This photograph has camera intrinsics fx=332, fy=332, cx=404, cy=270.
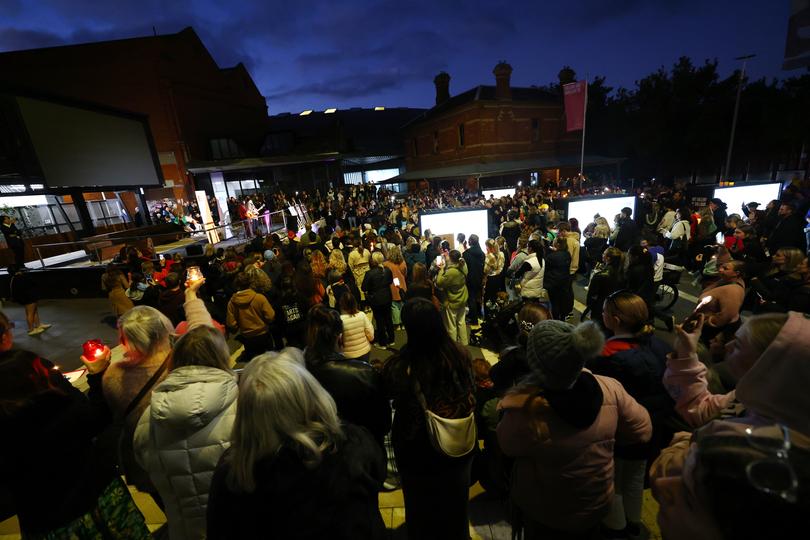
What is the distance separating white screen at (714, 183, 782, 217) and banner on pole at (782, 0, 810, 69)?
262 inches

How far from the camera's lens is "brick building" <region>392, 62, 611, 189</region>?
2584 cm

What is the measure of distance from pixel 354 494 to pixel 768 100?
37284mm

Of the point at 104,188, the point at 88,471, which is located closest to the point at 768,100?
the point at 88,471

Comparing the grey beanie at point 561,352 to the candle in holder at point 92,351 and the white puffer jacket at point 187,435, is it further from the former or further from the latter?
the candle in holder at point 92,351

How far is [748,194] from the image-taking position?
10133 mm

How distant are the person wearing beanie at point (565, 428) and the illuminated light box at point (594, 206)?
342 inches

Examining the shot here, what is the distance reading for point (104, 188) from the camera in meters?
14.6

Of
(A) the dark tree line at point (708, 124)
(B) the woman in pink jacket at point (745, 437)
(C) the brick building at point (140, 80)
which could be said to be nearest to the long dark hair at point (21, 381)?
(B) the woman in pink jacket at point (745, 437)

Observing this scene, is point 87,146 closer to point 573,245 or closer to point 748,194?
point 573,245

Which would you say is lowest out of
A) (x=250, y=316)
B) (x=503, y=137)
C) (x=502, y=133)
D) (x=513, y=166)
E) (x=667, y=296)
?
(x=667, y=296)

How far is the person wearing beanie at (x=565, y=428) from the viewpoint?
1508mm

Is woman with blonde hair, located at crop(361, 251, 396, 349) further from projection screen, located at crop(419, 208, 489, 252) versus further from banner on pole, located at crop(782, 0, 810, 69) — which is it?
banner on pole, located at crop(782, 0, 810, 69)

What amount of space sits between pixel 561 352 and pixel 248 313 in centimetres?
385

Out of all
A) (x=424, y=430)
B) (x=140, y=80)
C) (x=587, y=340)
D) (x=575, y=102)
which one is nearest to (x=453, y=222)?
(x=424, y=430)
